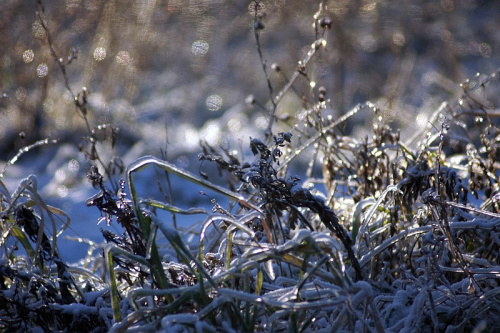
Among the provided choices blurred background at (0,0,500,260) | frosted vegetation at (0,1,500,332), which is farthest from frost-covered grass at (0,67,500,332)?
blurred background at (0,0,500,260)

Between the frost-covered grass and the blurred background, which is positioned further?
the blurred background

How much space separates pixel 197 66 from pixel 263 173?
26.2ft

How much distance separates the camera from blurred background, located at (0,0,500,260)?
6445 millimetres

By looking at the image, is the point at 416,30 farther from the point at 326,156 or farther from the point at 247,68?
the point at 326,156

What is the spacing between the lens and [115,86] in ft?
25.5

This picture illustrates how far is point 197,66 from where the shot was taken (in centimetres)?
916

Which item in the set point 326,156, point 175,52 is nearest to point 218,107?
point 175,52

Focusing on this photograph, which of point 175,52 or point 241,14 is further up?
point 241,14

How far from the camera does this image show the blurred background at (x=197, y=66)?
645 cm

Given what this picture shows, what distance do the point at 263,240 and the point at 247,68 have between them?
24.4ft

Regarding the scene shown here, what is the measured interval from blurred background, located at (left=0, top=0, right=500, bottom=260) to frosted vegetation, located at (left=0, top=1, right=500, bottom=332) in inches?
1.7

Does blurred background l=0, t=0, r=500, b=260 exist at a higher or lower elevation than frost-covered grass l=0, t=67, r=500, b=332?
higher

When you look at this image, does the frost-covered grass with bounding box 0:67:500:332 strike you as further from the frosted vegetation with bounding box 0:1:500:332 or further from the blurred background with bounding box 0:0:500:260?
the blurred background with bounding box 0:0:500:260

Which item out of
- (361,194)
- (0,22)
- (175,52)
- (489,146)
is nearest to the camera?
(489,146)
